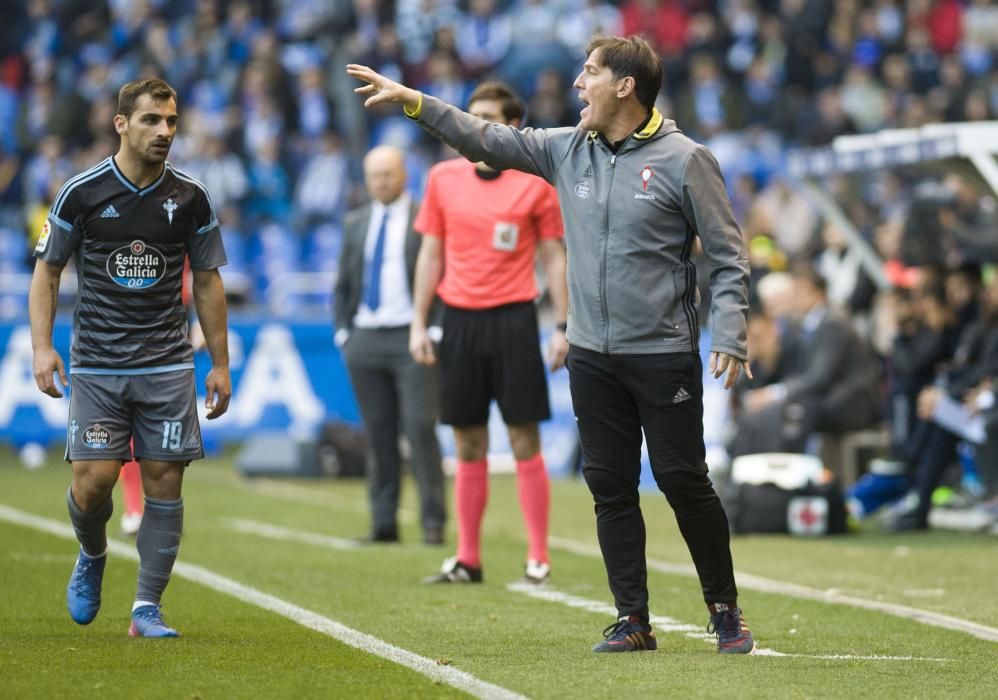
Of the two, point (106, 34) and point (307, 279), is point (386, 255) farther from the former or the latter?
point (106, 34)

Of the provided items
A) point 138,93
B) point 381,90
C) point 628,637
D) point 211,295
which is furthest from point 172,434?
point 628,637

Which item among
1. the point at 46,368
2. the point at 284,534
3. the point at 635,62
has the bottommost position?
the point at 284,534

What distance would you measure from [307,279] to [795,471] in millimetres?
11308

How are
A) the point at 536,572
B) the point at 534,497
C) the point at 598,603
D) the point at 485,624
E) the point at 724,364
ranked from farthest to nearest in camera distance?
the point at 534,497, the point at 536,572, the point at 598,603, the point at 485,624, the point at 724,364

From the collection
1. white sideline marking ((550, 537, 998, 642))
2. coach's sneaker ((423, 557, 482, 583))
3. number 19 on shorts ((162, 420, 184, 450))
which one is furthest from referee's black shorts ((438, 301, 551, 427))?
number 19 on shorts ((162, 420, 184, 450))

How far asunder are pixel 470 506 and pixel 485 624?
1.85m

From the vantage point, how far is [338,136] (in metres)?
24.6

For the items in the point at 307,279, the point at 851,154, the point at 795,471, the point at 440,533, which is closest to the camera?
the point at 440,533

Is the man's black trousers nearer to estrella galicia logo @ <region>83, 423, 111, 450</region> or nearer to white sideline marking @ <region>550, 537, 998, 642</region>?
white sideline marking @ <region>550, 537, 998, 642</region>

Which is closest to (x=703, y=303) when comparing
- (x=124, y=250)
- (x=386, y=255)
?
(x=386, y=255)

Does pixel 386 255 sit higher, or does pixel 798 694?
pixel 386 255

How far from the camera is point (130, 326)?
7.13m

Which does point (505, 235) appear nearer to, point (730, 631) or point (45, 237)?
point (45, 237)

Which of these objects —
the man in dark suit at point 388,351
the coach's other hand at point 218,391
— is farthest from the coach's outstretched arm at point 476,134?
the man in dark suit at point 388,351
